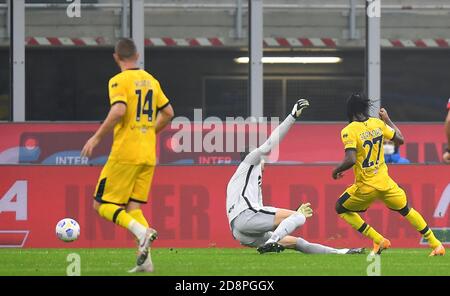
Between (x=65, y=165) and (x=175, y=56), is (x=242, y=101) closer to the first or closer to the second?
(x=175, y=56)

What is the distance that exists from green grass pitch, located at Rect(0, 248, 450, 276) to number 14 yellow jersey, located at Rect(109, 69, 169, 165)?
41.1 inches

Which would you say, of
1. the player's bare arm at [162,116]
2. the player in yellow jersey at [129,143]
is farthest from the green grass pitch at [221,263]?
the player's bare arm at [162,116]

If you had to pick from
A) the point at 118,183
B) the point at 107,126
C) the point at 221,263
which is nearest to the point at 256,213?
the point at 221,263

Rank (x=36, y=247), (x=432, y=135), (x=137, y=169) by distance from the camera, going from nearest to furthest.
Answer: (x=137, y=169), (x=36, y=247), (x=432, y=135)

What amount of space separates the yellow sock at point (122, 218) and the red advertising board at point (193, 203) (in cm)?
628

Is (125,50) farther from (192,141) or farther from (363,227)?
(192,141)

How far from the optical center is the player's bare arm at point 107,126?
1195 centimetres

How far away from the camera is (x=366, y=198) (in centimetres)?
1584

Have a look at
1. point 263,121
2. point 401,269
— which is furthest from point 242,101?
point 401,269

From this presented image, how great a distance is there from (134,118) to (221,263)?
8.15ft

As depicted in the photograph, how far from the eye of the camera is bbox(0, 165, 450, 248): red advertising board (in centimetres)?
1855

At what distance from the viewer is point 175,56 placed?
821 inches

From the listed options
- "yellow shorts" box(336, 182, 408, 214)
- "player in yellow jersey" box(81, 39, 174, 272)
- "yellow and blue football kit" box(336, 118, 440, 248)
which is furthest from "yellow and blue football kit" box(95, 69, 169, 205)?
"yellow shorts" box(336, 182, 408, 214)

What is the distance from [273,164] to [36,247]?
3370 mm
